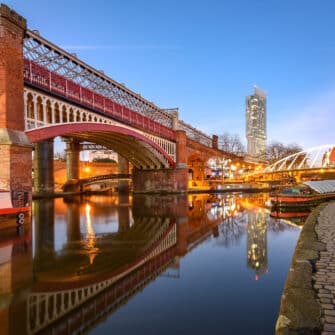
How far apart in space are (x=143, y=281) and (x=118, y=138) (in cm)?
2628

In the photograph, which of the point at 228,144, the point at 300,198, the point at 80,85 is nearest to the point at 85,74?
the point at 80,85

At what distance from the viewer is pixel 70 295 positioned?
634 cm

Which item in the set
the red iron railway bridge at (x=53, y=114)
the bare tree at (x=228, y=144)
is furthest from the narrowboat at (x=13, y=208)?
the bare tree at (x=228, y=144)

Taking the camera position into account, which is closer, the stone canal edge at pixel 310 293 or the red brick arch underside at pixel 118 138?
the stone canal edge at pixel 310 293

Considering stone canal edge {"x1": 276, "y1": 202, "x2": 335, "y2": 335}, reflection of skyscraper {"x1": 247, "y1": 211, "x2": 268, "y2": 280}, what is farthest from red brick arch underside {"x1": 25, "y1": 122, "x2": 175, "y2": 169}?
stone canal edge {"x1": 276, "y1": 202, "x2": 335, "y2": 335}

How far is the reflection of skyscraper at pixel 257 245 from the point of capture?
8.34 meters

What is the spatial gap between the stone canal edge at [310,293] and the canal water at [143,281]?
2.32ft

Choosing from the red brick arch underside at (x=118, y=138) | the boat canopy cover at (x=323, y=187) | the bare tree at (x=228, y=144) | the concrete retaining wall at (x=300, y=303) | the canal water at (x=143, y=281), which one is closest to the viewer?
the concrete retaining wall at (x=300, y=303)

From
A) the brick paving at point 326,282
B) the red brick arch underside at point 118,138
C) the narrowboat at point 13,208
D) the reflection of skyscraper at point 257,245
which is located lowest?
the reflection of skyscraper at point 257,245

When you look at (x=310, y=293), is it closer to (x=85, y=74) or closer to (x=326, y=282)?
(x=326, y=282)

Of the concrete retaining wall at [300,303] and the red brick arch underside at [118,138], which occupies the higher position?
the red brick arch underside at [118,138]

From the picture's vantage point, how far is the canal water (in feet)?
16.7

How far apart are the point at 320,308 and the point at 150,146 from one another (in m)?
32.8

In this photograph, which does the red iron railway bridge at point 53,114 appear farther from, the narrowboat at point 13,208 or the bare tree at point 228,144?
the bare tree at point 228,144
